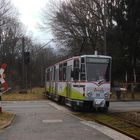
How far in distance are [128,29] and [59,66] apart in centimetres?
1808

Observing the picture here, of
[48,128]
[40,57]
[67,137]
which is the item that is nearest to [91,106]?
[48,128]

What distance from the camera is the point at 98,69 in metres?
28.4

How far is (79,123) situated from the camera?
2156 cm

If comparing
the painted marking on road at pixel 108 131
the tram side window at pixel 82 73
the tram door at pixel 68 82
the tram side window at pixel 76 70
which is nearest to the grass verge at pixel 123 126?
the painted marking on road at pixel 108 131

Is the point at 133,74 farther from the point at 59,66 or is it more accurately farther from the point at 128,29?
the point at 59,66

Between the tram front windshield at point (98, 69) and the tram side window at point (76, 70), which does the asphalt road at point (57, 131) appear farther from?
the tram side window at point (76, 70)

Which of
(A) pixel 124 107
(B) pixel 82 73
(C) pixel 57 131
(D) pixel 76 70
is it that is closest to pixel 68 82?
(D) pixel 76 70

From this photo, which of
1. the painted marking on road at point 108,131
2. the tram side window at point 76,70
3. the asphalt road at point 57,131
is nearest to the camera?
the painted marking on road at point 108,131

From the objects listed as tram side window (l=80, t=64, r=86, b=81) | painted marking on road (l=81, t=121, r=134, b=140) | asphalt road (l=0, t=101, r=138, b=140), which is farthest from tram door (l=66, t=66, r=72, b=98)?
painted marking on road (l=81, t=121, r=134, b=140)

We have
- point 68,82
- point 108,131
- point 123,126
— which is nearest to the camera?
point 108,131

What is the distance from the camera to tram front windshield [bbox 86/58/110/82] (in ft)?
92.5

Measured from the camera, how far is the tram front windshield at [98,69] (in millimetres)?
28203

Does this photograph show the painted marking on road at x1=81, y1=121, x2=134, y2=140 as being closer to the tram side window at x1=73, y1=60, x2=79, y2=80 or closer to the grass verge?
the grass verge

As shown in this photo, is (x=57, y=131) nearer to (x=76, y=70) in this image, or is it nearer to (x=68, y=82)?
(x=76, y=70)
